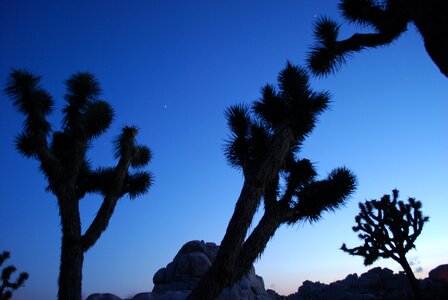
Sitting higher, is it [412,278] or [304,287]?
[304,287]

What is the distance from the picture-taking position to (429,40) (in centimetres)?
181

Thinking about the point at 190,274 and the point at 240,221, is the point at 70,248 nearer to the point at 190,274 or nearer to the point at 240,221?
the point at 240,221

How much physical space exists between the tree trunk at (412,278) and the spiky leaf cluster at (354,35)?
29.1ft

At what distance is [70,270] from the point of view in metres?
9.40

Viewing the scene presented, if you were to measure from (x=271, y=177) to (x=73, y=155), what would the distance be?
18.7 ft

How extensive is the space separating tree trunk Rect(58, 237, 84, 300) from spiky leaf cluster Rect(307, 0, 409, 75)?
7183mm

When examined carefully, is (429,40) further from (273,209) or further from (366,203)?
(366,203)

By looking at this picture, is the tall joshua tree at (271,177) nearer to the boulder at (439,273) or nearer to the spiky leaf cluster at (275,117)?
the spiky leaf cluster at (275,117)

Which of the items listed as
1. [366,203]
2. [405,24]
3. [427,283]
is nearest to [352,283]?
[427,283]

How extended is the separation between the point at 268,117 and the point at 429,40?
24.8 feet

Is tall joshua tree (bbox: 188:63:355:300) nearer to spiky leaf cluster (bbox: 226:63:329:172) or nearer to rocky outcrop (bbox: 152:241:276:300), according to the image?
spiky leaf cluster (bbox: 226:63:329:172)

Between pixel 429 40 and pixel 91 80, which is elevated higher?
pixel 91 80

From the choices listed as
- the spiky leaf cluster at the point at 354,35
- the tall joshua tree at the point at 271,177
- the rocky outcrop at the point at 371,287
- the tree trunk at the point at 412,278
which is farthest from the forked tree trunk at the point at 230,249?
the rocky outcrop at the point at 371,287

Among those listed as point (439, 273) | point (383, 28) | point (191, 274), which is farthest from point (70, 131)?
point (439, 273)
